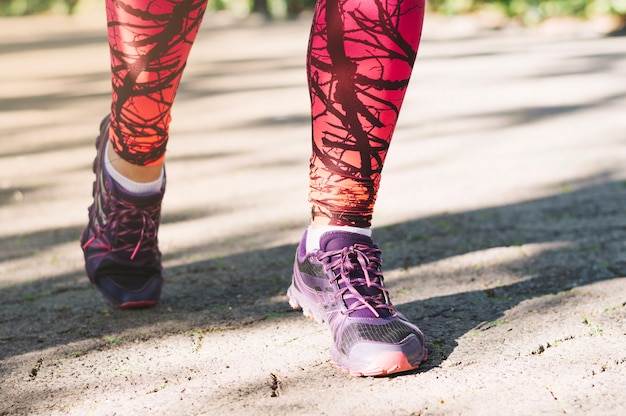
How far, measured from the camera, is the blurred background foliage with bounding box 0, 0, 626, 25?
338 inches

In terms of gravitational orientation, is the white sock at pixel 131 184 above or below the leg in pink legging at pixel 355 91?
below

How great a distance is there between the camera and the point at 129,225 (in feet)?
6.03

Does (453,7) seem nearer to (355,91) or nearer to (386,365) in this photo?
(355,91)

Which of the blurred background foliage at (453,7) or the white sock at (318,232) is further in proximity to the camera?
the blurred background foliage at (453,7)

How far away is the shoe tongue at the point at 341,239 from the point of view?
1.57 metres

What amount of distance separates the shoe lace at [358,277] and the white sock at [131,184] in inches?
18.6

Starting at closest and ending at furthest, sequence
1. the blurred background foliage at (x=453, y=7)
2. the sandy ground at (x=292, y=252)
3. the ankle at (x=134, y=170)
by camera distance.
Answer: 1. the sandy ground at (x=292, y=252)
2. the ankle at (x=134, y=170)
3. the blurred background foliage at (x=453, y=7)

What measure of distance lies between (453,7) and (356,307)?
937 cm

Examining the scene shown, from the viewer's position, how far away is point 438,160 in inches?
137

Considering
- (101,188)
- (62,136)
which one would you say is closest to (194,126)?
(62,136)

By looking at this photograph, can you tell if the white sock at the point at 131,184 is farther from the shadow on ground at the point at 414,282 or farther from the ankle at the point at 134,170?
the shadow on ground at the point at 414,282

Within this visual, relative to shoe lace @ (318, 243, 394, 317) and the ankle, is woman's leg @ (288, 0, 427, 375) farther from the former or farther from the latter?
the ankle

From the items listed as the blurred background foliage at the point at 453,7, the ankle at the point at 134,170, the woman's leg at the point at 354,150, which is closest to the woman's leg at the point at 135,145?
the ankle at the point at 134,170

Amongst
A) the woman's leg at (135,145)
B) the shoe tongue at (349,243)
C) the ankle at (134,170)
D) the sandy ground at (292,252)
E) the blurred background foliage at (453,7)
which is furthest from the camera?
the blurred background foliage at (453,7)
